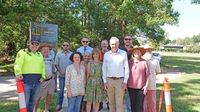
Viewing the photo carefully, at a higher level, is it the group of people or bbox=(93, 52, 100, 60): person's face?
bbox=(93, 52, 100, 60): person's face

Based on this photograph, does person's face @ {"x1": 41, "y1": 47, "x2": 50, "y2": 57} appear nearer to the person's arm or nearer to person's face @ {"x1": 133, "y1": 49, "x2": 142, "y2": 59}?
the person's arm

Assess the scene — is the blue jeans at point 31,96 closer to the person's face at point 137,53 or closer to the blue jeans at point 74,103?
the blue jeans at point 74,103

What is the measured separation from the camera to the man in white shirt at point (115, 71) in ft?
26.4

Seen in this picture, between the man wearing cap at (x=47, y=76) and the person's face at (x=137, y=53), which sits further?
the man wearing cap at (x=47, y=76)

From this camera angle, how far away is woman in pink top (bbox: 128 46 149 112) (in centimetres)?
816

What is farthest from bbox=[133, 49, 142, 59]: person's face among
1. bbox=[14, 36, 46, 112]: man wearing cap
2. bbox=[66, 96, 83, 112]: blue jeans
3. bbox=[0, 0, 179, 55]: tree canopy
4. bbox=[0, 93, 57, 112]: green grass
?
bbox=[0, 0, 179, 55]: tree canopy

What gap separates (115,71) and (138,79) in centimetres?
53

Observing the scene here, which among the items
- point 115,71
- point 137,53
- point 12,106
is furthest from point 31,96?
point 12,106

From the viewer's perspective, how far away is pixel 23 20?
22422mm

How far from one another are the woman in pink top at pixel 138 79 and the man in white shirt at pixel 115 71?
0.69ft

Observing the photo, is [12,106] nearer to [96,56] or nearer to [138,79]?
[96,56]

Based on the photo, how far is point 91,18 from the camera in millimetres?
30750

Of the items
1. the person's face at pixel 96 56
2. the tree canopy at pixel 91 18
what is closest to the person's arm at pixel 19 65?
the person's face at pixel 96 56

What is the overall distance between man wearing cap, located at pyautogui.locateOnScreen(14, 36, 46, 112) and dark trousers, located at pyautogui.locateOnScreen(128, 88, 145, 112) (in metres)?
1.95
